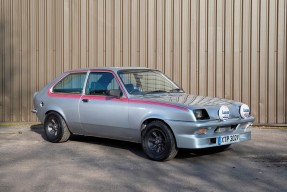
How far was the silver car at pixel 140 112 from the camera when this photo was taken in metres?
7.43

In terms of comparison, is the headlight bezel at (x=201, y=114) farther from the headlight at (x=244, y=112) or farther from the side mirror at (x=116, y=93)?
the side mirror at (x=116, y=93)

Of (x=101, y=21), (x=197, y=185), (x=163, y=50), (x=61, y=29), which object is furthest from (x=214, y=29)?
(x=197, y=185)

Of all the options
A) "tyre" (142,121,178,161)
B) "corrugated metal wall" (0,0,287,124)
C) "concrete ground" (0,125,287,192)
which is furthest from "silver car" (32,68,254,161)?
"corrugated metal wall" (0,0,287,124)

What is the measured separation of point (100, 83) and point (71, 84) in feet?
3.06

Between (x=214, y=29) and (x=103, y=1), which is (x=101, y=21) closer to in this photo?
(x=103, y=1)

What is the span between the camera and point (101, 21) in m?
12.8

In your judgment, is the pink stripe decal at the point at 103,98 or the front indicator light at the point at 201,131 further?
the pink stripe decal at the point at 103,98

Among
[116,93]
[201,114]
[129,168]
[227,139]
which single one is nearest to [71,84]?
[116,93]

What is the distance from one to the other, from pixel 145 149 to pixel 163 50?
515cm

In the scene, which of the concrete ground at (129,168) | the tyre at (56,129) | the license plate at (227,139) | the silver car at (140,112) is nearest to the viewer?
the concrete ground at (129,168)

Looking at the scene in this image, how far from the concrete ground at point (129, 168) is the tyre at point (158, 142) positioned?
136 mm

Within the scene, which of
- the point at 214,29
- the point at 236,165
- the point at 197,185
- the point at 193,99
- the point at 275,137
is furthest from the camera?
the point at 214,29

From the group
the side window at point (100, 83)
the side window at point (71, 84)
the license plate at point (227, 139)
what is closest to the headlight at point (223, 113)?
the license plate at point (227, 139)

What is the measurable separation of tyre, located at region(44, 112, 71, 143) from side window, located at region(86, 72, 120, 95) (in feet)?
3.00
